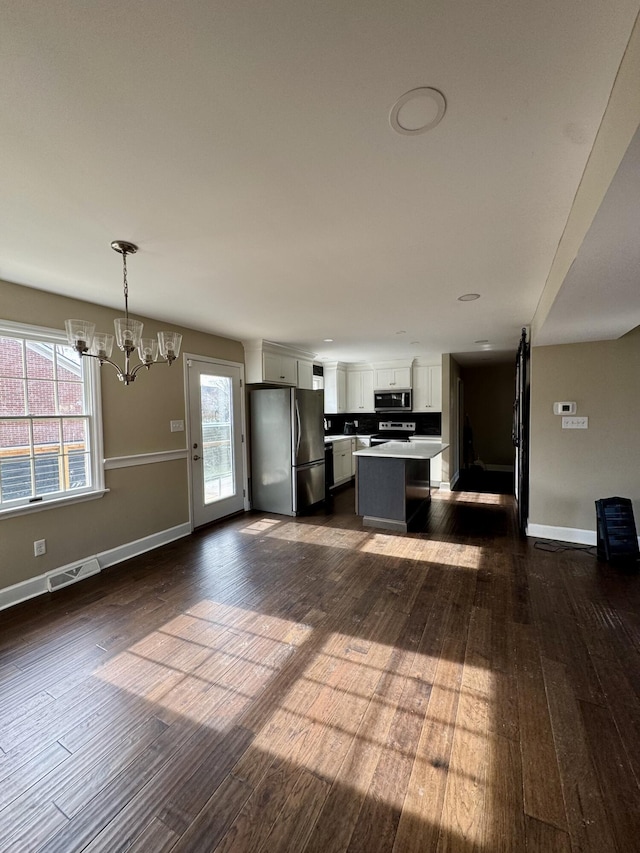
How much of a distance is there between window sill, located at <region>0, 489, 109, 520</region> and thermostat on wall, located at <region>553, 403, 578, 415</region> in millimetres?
4505

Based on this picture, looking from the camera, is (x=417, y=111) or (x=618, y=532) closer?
(x=417, y=111)

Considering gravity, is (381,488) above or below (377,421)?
below

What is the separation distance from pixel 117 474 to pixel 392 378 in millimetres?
4878

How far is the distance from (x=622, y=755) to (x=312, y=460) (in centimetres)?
408

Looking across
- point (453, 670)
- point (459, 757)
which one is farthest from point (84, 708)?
point (453, 670)

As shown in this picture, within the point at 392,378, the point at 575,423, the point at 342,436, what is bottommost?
the point at 342,436

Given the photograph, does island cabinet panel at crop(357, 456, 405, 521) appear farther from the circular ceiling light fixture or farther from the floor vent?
the circular ceiling light fixture

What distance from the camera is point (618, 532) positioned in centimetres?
333

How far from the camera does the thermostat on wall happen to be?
3.66 metres

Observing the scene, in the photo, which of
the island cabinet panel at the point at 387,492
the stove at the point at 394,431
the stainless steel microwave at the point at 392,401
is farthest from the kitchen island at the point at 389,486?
the stove at the point at 394,431

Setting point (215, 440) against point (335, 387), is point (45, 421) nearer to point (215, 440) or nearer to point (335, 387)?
point (215, 440)

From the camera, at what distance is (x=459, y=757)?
4.80ft

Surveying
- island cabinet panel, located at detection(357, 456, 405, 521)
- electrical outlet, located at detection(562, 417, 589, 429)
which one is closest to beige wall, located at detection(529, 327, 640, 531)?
electrical outlet, located at detection(562, 417, 589, 429)

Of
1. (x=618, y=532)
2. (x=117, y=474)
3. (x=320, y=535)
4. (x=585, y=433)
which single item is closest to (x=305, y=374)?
(x=320, y=535)
